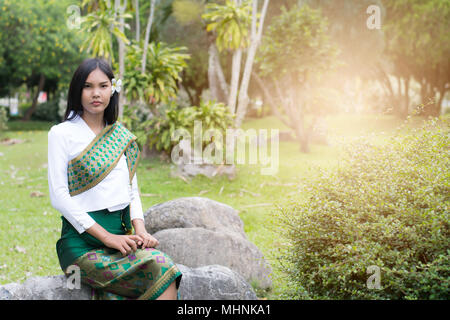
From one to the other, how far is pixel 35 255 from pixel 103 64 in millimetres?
3742

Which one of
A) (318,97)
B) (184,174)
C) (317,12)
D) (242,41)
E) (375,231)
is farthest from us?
(318,97)

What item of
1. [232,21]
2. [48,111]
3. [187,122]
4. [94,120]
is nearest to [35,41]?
[48,111]

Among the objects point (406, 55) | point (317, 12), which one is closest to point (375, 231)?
point (317, 12)

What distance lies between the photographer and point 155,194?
9.34 meters

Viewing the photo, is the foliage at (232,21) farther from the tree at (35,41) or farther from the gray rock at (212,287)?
the tree at (35,41)

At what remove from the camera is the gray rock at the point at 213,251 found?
14.0 ft

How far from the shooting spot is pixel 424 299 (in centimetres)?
273

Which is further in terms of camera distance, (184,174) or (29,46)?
(29,46)

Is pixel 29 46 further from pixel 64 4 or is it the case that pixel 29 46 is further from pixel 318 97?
pixel 318 97

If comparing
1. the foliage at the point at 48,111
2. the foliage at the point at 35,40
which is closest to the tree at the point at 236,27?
the foliage at the point at 35,40

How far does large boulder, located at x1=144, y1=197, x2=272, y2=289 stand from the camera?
4.28 meters

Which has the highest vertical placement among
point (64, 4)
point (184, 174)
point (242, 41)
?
point (64, 4)

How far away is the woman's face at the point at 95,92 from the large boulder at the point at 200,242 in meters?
1.96

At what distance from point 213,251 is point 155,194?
17.0 ft
